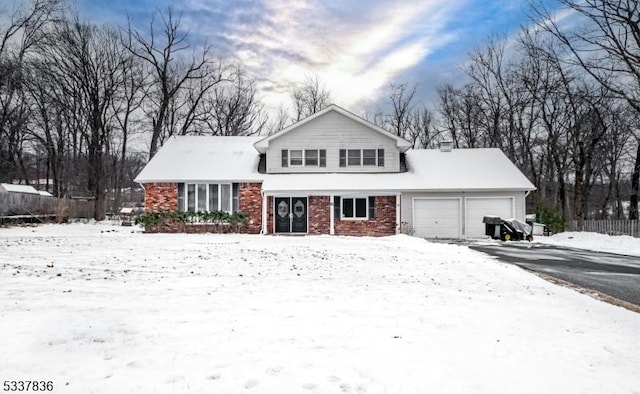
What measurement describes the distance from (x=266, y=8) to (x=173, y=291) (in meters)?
14.9

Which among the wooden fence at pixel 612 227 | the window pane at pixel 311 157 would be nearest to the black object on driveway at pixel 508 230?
the wooden fence at pixel 612 227

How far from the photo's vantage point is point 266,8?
18109 mm

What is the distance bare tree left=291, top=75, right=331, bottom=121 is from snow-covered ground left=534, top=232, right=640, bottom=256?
24.7 metres

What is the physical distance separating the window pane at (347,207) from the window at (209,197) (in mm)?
5394

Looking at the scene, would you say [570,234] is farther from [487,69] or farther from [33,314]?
[33,314]

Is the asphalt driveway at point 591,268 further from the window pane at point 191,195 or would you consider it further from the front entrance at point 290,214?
the window pane at point 191,195

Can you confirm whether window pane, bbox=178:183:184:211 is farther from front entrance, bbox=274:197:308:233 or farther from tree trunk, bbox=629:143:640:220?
tree trunk, bbox=629:143:640:220

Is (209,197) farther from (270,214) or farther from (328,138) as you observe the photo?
→ (328,138)

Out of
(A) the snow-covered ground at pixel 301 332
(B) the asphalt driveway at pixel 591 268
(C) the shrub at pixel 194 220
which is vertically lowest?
(B) the asphalt driveway at pixel 591 268

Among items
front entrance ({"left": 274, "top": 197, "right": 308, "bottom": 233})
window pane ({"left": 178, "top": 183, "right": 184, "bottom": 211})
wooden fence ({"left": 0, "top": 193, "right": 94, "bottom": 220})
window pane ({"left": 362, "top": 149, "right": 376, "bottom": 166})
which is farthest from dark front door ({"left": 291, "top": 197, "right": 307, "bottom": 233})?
wooden fence ({"left": 0, "top": 193, "right": 94, "bottom": 220})

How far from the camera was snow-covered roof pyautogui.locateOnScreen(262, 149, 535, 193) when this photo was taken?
21.1 meters

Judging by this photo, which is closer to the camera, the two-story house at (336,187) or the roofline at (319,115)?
the two-story house at (336,187)

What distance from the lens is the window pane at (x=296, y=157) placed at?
2281 centimetres

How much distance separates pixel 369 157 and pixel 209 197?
8.61m
